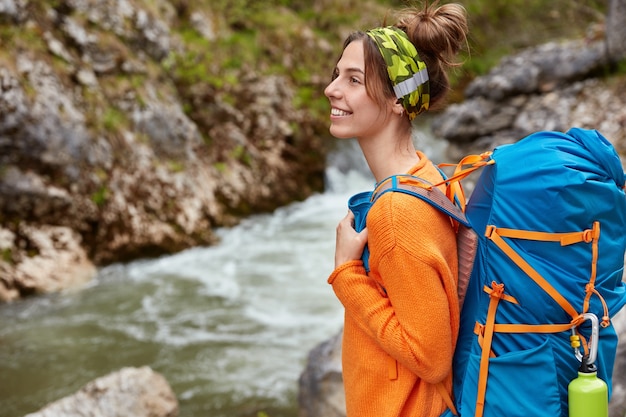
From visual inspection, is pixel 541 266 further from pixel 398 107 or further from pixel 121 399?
pixel 121 399

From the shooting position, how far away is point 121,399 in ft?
14.9

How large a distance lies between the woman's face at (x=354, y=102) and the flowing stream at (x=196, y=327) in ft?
13.7

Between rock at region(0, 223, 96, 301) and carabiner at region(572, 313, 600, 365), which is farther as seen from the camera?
rock at region(0, 223, 96, 301)

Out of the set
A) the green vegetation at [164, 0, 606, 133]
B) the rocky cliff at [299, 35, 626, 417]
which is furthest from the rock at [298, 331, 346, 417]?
the green vegetation at [164, 0, 606, 133]

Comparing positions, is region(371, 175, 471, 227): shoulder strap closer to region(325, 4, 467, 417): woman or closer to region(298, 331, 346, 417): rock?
region(325, 4, 467, 417): woman

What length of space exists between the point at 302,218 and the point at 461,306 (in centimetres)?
958

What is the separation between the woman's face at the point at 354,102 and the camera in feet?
5.59

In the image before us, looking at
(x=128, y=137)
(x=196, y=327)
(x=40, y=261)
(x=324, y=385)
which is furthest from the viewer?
(x=128, y=137)

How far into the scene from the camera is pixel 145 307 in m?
7.75

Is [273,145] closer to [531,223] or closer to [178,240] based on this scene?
[178,240]

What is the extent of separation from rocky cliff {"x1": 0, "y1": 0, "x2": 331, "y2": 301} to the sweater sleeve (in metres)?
7.37

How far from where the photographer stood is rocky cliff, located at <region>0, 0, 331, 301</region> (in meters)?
8.04

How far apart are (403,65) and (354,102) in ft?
0.55

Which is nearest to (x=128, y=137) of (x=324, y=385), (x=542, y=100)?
(x=324, y=385)
